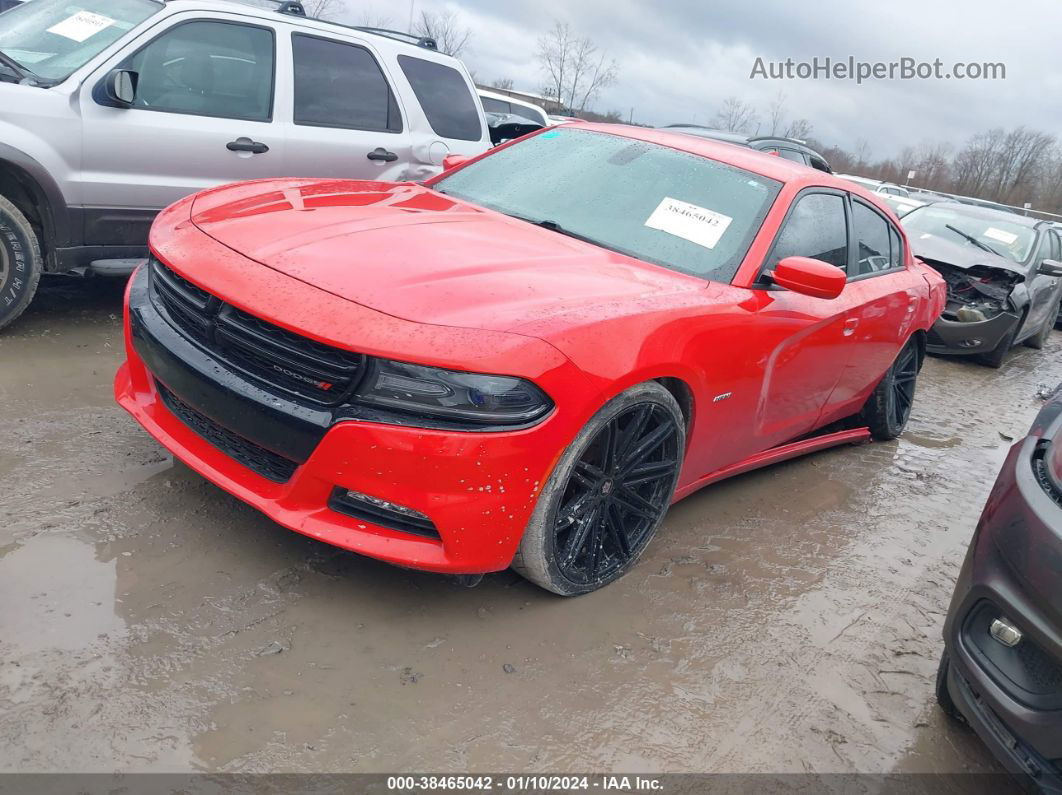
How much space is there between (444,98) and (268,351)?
13.6 feet

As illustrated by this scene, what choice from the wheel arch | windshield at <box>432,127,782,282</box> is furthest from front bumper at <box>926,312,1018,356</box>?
the wheel arch

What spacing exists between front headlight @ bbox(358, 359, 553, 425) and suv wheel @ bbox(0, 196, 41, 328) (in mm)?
2889

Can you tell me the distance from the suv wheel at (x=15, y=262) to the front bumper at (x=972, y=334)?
23.5ft

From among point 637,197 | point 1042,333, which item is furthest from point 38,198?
point 1042,333

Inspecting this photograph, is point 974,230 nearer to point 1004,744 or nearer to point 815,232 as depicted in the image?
point 815,232

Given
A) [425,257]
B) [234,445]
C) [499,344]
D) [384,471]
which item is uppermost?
[425,257]

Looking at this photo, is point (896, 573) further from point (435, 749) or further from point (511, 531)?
point (435, 749)

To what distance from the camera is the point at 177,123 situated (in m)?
4.57

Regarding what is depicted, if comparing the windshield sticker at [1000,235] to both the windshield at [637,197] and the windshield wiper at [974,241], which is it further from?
the windshield at [637,197]

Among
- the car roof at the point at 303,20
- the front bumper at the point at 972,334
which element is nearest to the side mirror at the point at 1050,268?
the front bumper at the point at 972,334

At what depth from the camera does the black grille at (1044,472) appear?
208 cm

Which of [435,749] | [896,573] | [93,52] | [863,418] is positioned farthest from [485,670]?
[93,52]

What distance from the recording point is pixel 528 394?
7.68 ft

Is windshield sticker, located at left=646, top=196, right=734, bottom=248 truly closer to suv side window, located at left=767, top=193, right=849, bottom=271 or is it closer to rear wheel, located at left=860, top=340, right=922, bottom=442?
suv side window, located at left=767, top=193, right=849, bottom=271
